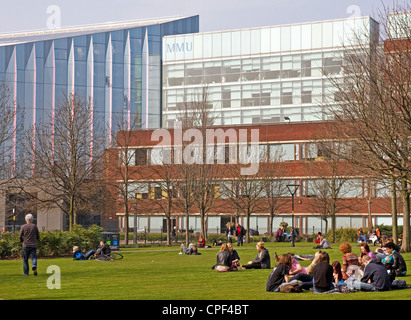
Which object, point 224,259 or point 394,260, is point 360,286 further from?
point 224,259

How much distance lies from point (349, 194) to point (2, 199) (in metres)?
33.4

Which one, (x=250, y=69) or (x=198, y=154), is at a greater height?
(x=250, y=69)

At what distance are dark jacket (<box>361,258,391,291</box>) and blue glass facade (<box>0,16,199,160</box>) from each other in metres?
86.2

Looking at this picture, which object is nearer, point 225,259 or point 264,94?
point 225,259

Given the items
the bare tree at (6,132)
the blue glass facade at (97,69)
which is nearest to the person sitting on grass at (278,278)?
the bare tree at (6,132)

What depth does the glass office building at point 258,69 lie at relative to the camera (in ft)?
303

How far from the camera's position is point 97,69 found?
107 meters

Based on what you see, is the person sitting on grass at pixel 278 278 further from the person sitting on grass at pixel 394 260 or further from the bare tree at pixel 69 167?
the bare tree at pixel 69 167

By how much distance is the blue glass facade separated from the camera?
339 ft

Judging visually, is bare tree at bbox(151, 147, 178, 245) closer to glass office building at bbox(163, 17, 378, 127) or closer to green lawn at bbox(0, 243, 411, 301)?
green lawn at bbox(0, 243, 411, 301)

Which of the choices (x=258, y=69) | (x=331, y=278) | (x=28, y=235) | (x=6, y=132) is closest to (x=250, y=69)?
(x=258, y=69)

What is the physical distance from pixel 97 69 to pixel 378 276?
93.8m
